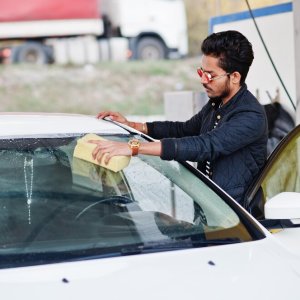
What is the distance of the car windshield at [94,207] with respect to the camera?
3049 millimetres

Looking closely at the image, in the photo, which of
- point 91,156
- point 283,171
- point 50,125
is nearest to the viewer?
point 91,156

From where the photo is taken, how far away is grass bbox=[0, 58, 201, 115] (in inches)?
818

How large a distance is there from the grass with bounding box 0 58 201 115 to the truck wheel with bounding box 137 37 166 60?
585mm

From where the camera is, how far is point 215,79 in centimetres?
399

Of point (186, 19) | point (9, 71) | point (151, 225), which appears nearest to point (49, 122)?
point (151, 225)

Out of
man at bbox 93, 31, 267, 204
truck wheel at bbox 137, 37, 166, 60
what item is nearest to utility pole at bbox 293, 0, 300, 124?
man at bbox 93, 31, 267, 204

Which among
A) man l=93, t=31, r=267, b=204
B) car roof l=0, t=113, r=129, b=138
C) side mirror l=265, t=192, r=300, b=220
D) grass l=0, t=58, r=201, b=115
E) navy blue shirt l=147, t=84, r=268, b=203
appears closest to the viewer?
side mirror l=265, t=192, r=300, b=220

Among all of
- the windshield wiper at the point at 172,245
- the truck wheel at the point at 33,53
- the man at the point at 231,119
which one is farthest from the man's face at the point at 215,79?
the truck wheel at the point at 33,53

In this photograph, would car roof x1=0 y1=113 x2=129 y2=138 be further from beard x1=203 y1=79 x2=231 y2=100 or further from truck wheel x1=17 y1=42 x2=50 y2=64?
truck wheel x1=17 y1=42 x2=50 y2=64

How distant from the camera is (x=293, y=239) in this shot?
11.1ft

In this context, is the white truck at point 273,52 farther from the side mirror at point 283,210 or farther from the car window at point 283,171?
the side mirror at point 283,210

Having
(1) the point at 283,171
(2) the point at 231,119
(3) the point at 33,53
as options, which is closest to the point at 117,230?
(2) the point at 231,119

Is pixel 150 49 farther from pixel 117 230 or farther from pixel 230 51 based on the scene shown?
pixel 117 230

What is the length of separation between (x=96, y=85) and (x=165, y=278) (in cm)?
1973
